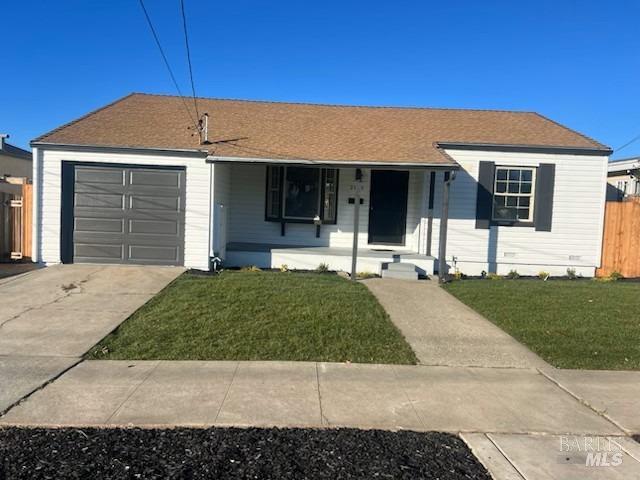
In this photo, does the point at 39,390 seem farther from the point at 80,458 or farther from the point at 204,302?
the point at 204,302

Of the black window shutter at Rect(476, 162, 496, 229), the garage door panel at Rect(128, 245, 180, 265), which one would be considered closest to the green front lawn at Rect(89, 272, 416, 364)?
the garage door panel at Rect(128, 245, 180, 265)

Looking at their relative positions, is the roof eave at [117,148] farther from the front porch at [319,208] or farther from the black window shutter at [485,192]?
the black window shutter at [485,192]

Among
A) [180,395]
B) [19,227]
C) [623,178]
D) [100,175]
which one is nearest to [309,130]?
[100,175]

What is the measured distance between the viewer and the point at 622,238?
12852 mm

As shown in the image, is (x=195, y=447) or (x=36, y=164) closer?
(x=195, y=447)

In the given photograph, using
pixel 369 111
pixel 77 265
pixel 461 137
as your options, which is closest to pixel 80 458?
pixel 77 265

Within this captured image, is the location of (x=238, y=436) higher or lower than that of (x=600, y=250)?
lower

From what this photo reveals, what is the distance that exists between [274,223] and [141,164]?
3944 mm

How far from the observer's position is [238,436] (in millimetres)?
4141

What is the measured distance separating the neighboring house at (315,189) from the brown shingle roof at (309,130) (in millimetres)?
61

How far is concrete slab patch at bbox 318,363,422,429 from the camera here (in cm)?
455

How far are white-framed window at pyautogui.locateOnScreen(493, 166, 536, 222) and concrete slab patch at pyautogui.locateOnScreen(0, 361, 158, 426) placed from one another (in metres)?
9.97

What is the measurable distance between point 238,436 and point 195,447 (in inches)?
14.5

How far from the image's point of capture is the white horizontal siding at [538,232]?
12836mm
